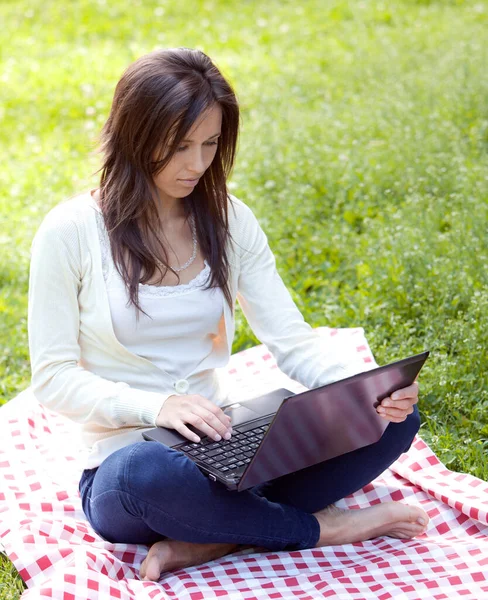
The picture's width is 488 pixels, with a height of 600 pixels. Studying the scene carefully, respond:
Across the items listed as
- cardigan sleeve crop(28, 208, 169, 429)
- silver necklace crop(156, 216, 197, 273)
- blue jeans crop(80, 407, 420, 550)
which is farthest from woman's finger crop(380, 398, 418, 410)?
silver necklace crop(156, 216, 197, 273)

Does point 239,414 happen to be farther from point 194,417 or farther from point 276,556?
point 276,556

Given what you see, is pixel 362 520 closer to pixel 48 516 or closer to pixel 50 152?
pixel 48 516

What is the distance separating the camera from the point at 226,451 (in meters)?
2.37

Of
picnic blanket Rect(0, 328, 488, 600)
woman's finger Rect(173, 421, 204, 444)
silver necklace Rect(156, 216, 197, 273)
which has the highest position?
silver necklace Rect(156, 216, 197, 273)

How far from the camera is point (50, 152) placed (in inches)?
255

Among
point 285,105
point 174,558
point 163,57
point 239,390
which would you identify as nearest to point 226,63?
point 285,105

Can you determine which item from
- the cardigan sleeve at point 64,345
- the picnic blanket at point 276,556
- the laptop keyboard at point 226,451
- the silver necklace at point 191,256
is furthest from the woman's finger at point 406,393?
the silver necklace at point 191,256

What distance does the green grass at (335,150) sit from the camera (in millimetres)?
3703

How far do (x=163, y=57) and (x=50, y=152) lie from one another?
4199 mm

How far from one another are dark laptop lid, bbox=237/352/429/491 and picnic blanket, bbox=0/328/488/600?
1.01 ft

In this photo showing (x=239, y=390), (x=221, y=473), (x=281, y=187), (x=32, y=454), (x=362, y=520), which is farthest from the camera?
(x=281, y=187)

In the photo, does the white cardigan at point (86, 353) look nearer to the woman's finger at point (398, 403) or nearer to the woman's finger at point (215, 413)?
the woman's finger at point (215, 413)

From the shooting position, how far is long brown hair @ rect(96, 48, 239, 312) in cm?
242

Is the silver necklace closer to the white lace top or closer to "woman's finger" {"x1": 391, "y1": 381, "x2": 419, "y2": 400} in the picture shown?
the white lace top
